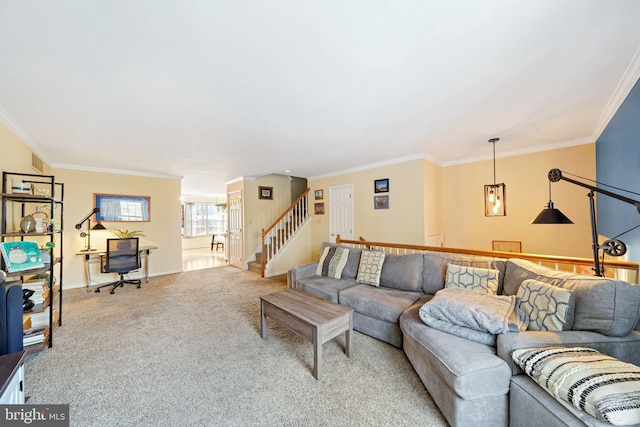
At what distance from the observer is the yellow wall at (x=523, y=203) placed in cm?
361

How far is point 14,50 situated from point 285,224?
204 inches

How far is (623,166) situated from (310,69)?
3.07 m

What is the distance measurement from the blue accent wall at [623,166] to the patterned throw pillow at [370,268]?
2.25 metres

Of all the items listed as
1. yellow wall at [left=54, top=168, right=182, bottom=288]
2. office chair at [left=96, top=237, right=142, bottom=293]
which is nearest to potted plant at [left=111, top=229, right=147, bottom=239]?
yellow wall at [left=54, top=168, right=182, bottom=288]

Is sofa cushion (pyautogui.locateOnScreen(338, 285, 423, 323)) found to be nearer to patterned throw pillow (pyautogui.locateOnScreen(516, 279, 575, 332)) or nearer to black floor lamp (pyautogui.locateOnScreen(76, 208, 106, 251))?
patterned throw pillow (pyautogui.locateOnScreen(516, 279, 575, 332))

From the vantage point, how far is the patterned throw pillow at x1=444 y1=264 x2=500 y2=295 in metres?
2.32

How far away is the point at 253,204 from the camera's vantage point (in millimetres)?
6395

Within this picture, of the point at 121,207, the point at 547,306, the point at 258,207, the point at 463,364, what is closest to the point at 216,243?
the point at 258,207

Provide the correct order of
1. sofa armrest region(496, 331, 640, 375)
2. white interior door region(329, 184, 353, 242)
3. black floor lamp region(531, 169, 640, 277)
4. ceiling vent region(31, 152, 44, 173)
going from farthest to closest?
1. white interior door region(329, 184, 353, 242)
2. ceiling vent region(31, 152, 44, 173)
3. black floor lamp region(531, 169, 640, 277)
4. sofa armrest region(496, 331, 640, 375)

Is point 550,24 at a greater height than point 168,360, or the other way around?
point 550,24

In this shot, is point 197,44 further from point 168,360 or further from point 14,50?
point 168,360

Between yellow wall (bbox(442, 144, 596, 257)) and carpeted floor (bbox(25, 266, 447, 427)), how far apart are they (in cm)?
329

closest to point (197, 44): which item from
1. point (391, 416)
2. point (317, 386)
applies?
point (317, 386)

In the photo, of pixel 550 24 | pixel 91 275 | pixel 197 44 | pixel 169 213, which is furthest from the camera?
pixel 169 213
